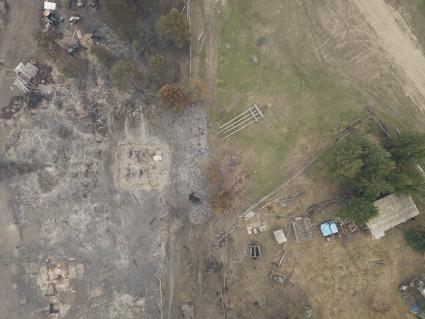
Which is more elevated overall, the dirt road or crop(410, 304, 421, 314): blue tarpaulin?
the dirt road

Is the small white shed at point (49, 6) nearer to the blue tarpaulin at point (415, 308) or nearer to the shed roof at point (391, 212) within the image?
the shed roof at point (391, 212)

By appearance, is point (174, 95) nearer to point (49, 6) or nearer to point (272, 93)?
point (272, 93)

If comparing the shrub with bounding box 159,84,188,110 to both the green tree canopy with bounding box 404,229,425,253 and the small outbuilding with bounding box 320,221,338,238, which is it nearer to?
the small outbuilding with bounding box 320,221,338,238

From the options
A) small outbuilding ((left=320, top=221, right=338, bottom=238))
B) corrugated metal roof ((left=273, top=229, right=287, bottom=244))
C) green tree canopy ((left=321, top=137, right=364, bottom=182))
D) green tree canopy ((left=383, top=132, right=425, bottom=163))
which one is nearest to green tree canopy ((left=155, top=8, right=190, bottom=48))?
green tree canopy ((left=321, top=137, right=364, bottom=182))

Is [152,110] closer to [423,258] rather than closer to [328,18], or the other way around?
[328,18]

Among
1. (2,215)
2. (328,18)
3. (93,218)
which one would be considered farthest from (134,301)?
(328,18)

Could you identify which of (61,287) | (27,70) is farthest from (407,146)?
(27,70)
